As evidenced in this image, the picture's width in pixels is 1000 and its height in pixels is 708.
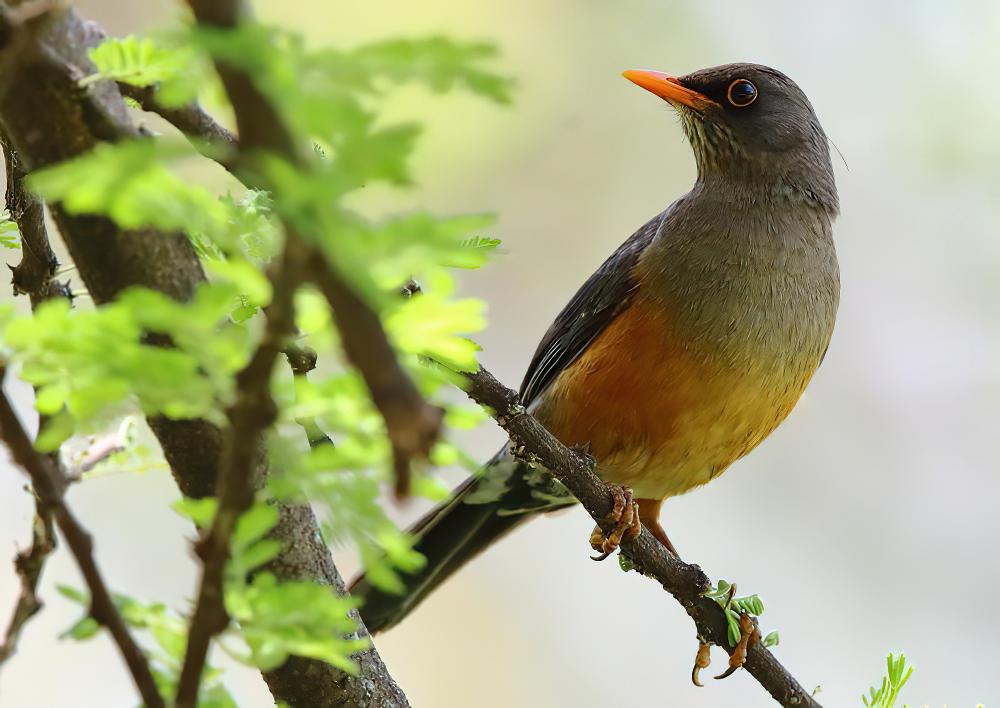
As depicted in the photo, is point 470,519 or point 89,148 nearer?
point 89,148

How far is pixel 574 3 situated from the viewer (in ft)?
Result: 34.7

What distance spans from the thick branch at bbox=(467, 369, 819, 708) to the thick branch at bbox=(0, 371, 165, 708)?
169 centimetres

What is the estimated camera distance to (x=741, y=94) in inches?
252

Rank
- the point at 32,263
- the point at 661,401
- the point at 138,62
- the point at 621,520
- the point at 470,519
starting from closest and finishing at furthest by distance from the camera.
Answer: the point at 138,62 → the point at 32,263 → the point at 621,520 → the point at 661,401 → the point at 470,519

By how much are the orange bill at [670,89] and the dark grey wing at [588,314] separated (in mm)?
686

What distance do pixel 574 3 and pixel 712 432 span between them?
629 centimetres

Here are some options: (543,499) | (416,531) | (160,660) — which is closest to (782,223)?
(543,499)

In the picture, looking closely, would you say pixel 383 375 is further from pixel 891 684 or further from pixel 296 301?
pixel 891 684

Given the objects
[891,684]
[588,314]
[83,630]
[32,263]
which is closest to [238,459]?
[83,630]

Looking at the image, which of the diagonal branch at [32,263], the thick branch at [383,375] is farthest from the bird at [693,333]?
the thick branch at [383,375]

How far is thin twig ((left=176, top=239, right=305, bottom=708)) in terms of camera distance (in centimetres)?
112

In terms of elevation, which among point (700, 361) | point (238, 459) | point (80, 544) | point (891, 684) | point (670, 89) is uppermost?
point (670, 89)

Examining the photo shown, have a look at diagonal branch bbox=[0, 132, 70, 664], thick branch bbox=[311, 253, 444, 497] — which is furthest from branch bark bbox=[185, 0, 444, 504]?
diagonal branch bbox=[0, 132, 70, 664]

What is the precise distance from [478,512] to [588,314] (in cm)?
128
